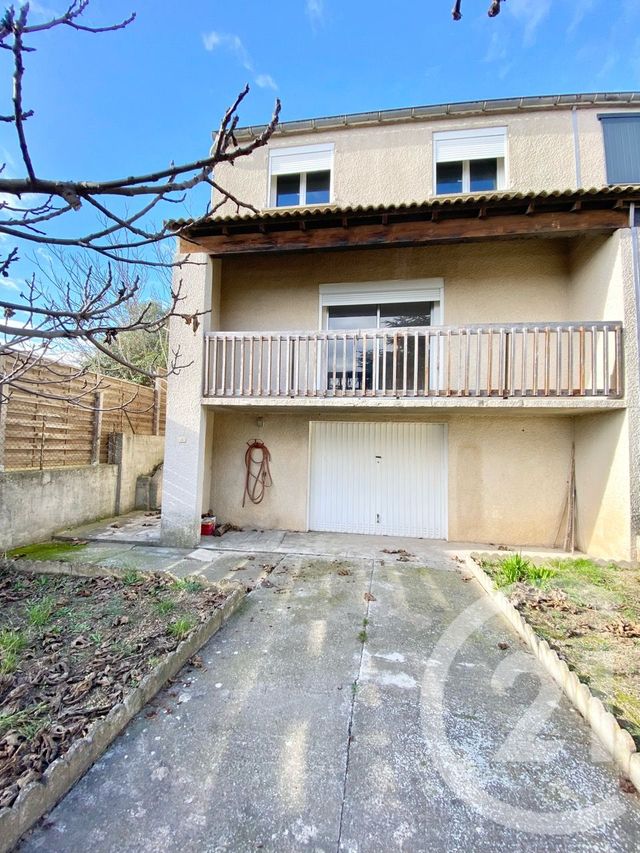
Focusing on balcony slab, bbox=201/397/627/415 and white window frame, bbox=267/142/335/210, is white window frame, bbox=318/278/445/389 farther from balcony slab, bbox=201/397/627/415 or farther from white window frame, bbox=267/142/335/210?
white window frame, bbox=267/142/335/210

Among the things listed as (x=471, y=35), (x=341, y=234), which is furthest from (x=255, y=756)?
(x=341, y=234)

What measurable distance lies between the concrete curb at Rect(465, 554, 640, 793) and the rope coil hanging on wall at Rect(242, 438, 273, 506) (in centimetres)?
472

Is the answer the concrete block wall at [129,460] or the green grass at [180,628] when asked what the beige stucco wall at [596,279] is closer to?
the green grass at [180,628]

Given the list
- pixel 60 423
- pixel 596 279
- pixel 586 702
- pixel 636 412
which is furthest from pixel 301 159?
pixel 586 702

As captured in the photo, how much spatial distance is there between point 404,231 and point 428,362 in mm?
2148

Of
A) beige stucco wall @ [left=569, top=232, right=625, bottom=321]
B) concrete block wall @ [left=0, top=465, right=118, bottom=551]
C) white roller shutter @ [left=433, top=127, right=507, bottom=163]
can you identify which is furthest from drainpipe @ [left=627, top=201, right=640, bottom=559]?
concrete block wall @ [left=0, top=465, right=118, bottom=551]

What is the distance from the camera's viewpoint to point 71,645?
3131 millimetres

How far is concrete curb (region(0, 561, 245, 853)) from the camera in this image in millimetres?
A: 1664

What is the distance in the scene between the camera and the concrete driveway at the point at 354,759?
175cm

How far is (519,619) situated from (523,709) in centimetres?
119

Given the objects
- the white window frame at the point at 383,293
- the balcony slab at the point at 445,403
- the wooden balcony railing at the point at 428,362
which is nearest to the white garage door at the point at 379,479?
the balcony slab at the point at 445,403

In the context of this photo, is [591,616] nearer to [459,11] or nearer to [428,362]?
[428,362]

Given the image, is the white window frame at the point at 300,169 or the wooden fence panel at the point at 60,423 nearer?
the wooden fence panel at the point at 60,423

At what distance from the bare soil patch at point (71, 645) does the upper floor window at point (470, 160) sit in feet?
28.6
